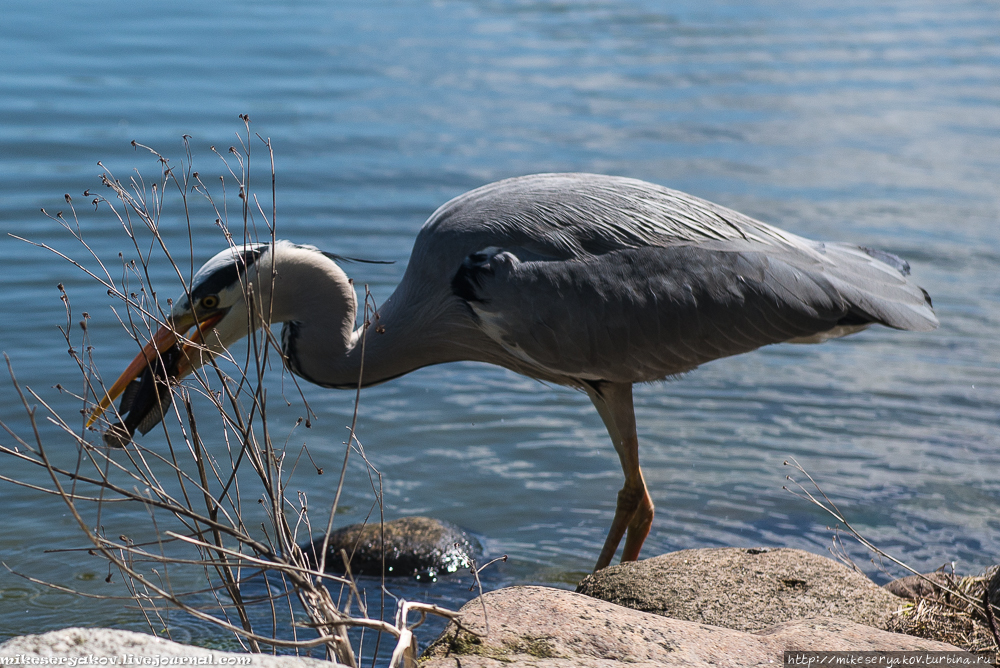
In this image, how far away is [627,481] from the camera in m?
5.18

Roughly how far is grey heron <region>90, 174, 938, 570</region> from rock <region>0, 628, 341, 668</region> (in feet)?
8.26

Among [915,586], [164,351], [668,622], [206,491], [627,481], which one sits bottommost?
[915,586]

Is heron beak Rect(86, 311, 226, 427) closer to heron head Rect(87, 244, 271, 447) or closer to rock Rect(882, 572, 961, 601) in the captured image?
heron head Rect(87, 244, 271, 447)

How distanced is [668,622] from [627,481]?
6.06 feet

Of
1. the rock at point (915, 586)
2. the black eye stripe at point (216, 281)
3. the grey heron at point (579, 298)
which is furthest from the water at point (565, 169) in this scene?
the black eye stripe at point (216, 281)

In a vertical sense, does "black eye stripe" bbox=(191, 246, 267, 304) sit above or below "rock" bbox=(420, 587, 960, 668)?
above

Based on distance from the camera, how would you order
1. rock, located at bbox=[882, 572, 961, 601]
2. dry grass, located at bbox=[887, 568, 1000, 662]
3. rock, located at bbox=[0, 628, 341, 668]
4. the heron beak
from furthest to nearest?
1. the heron beak
2. rock, located at bbox=[882, 572, 961, 601]
3. dry grass, located at bbox=[887, 568, 1000, 662]
4. rock, located at bbox=[0, 628, 341, 668]

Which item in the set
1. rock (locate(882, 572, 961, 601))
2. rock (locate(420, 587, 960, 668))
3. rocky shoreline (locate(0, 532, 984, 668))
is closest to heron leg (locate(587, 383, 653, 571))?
rocky shoreline (locate(0, 532, 984, 668))

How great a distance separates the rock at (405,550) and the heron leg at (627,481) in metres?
0.68

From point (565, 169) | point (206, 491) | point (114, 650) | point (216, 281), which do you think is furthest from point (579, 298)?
point (565, 169)

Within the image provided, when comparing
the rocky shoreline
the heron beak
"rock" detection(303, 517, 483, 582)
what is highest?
the heron beak

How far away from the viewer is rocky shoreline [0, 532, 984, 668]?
2.89 metres

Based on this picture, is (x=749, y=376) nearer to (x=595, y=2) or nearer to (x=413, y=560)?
(x=413, y=560)

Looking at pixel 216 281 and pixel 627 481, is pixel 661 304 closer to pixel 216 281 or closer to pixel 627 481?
pixel 627 481
